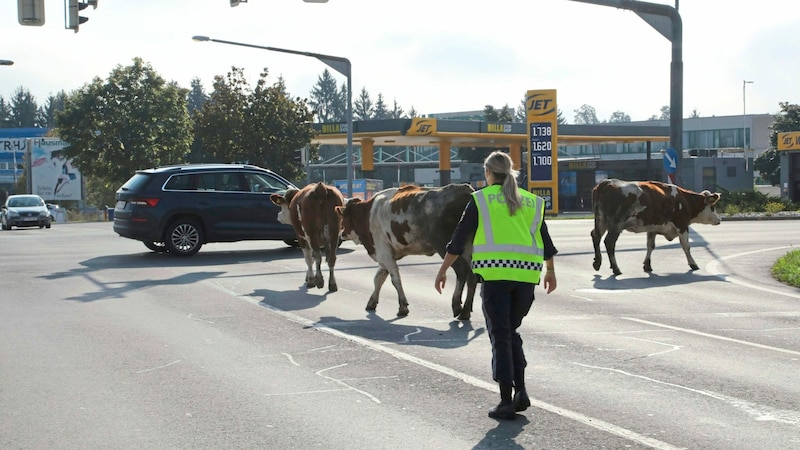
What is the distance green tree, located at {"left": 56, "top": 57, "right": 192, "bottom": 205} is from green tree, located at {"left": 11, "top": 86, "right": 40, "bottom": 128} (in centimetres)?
13399

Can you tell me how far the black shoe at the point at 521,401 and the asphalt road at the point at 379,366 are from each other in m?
0.10

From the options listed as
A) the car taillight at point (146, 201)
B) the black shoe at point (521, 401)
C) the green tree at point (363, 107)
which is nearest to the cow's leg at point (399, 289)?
the black shoe at point (521, 401)

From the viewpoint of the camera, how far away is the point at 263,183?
21.2 metres

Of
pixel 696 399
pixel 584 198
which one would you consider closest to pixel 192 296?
pixel 696 399

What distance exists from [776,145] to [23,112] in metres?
156

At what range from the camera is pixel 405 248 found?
38.0 ft

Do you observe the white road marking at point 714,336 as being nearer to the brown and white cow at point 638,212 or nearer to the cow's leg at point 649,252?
the brown and white cow at point 638,212

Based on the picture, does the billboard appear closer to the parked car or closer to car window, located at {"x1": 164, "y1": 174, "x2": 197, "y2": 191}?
the parked car

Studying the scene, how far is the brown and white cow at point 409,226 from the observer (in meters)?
11.0

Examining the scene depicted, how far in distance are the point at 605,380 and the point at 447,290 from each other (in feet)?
20.7

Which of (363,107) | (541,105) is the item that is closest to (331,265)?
(541,105)

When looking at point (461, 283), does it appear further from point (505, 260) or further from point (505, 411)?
point (505, 411)

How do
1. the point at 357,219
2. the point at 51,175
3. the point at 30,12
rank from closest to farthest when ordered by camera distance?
the point at 357,219 → the point at 30,12 → the point at 51,175

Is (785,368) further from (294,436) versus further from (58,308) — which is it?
(58,308)
